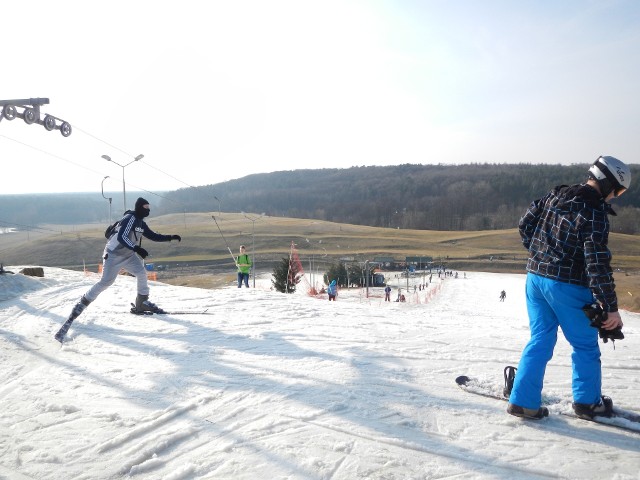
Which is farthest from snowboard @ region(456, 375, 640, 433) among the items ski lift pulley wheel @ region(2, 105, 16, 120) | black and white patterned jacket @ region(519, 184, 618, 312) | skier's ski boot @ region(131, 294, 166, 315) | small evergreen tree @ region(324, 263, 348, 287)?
small evergreen tree @ region(324, 263, 348, 287)

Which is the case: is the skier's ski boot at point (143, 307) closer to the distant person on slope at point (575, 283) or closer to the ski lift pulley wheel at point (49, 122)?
the ski lift pulley wheel at point (49, 122)

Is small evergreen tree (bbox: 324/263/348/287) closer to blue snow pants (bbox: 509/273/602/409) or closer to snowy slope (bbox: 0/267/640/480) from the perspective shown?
snowy slope (bbox: 0/267/640/480)

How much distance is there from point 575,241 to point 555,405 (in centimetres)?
151

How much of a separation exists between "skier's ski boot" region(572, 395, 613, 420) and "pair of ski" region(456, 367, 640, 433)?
0.11 ft

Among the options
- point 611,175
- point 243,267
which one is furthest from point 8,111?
point 611,175

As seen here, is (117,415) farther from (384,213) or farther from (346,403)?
(384,213)

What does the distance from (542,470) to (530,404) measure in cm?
78

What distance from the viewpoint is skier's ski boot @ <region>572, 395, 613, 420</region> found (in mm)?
3854

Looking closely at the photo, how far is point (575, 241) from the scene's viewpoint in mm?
3658

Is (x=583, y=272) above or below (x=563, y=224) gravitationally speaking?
below

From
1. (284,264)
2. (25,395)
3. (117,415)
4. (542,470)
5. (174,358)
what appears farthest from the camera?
(284,264)

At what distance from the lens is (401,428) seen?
3.83 meters

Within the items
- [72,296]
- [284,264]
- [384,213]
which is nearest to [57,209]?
[384,213]

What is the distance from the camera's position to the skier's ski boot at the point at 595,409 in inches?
152
